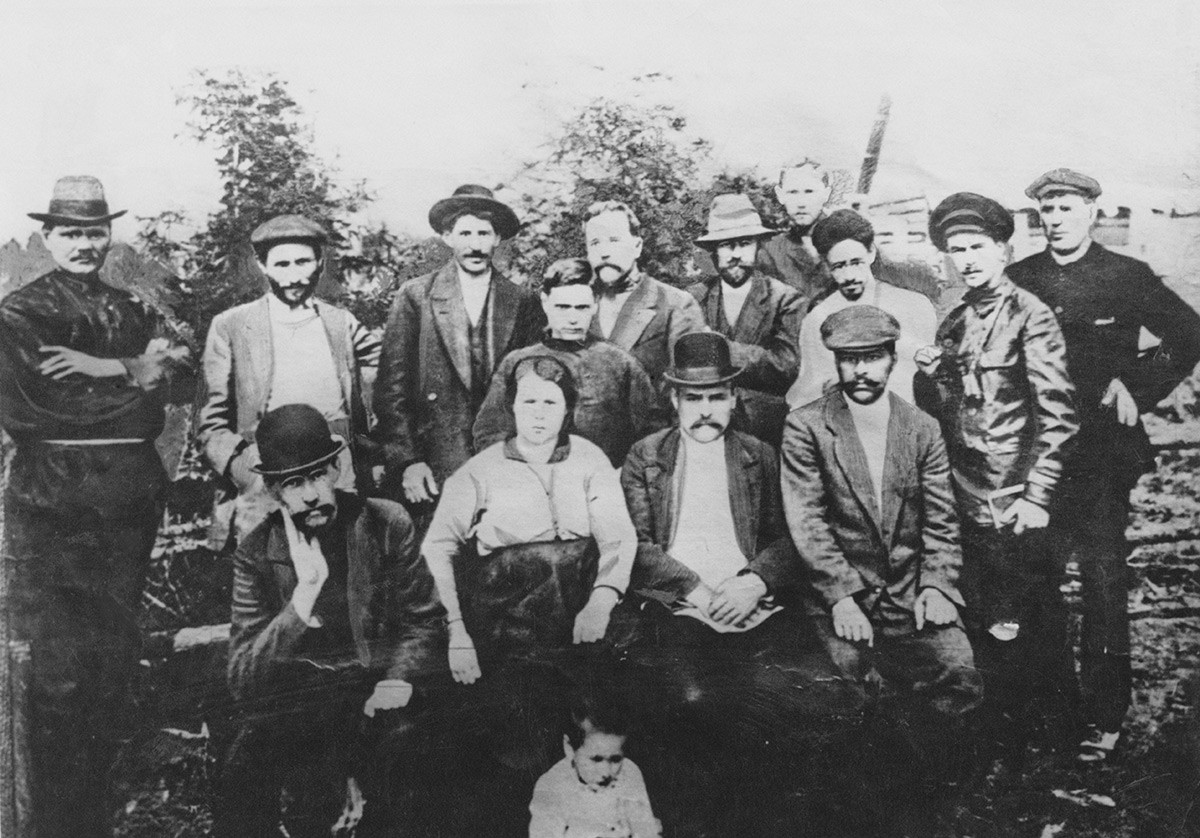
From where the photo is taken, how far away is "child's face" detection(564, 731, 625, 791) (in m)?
4.37

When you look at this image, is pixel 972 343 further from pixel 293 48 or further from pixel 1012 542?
pixel 293 48

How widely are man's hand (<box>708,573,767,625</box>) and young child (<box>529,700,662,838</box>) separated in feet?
2.42

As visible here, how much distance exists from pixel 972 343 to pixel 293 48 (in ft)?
11.2

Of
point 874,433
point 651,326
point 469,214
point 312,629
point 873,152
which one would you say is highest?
point 873,152

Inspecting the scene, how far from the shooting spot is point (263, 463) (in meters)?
4.44

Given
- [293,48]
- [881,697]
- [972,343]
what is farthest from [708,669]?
[293,48]

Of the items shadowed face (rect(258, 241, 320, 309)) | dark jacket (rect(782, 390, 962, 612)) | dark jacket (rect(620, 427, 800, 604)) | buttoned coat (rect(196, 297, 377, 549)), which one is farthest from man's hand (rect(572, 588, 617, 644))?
shadowed face (rect(258, 241, 320, 309))

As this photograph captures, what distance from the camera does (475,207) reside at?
4539 millimetres

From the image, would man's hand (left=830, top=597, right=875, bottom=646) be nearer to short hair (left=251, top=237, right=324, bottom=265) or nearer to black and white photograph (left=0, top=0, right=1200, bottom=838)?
black and white photograph (left=0, top=0, right=1200, bottom=838)

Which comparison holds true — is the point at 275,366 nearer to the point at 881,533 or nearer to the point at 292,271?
the point at 292,271

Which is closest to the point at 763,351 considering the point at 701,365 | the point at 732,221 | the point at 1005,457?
the point at 701,365

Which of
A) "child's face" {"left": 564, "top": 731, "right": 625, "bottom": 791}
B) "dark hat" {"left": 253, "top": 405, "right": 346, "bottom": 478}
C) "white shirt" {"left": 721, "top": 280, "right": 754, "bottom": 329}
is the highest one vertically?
"white shirt" {"left": 721, "top": 280, "right": 754, "bottom": 329}

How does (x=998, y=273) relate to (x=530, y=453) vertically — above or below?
above

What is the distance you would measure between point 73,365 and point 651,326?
102 inches
